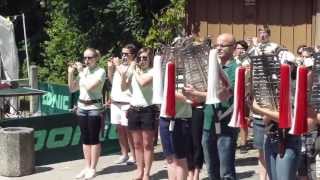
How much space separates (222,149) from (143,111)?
219 cm

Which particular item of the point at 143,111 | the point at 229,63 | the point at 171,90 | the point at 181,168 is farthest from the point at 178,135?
the point at 143,111

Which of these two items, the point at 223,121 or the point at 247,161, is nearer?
the point at 223,121

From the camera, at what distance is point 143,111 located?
348 inches

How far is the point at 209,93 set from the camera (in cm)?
641

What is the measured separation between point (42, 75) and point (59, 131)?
9.92m

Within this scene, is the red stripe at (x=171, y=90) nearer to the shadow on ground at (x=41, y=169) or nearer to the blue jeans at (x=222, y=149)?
the blue jeans at (x=222, y=149)

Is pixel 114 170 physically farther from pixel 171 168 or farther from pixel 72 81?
pixel 171 168

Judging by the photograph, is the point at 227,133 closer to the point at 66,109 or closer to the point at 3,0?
the point at 66,109

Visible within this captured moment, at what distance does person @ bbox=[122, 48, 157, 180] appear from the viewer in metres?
8.71

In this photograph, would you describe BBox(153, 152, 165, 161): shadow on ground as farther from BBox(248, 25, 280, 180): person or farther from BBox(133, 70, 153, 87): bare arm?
BBox(248, 25, 280, 180): person

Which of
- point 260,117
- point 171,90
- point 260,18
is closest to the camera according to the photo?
point 171,90

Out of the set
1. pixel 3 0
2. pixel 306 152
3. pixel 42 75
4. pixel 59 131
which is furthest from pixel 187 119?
pixel 3 0

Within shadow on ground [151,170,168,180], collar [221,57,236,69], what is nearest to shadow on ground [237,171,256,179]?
shadow on ground [151,170,168,180]

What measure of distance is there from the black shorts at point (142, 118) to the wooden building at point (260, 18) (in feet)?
15.5
